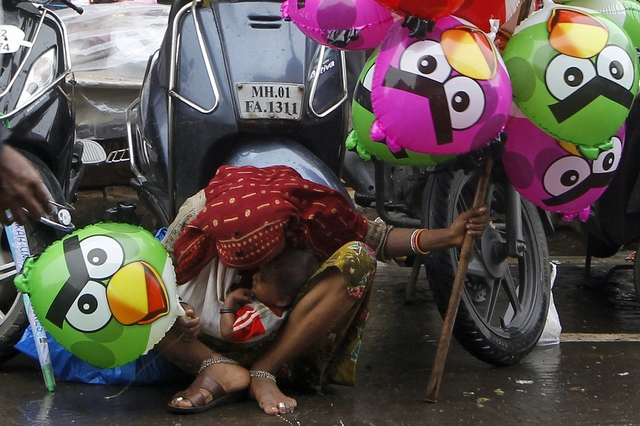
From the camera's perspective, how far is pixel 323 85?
127 inches

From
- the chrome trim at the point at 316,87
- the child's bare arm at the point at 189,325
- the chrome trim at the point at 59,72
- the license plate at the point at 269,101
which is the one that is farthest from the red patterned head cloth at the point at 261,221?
the chrome trim at the point at 59,72

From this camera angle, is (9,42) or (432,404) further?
(9,42)

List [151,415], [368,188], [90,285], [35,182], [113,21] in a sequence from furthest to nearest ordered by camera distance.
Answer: [113,21] < [368,188] < [151,415] < [90,285] < [35,182]

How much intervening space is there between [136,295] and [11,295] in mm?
803

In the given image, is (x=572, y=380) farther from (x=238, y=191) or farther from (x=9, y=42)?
(x=9, y=42)

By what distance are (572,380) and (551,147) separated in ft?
3.07

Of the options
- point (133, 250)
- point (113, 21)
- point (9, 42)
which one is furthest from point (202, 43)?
point (113, 21)

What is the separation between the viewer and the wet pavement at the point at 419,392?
106 inches

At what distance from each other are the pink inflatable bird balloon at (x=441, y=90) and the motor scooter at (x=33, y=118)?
118 centimetres

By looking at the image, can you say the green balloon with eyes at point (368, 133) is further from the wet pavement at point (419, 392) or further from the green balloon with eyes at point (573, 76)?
the wet pavement at point (419, 392)

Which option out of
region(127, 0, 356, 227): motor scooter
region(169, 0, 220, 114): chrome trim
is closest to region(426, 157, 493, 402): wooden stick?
region(127, 0, 356, 227): motor scooter

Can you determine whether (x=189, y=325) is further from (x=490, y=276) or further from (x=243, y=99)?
(x=490, y=276)

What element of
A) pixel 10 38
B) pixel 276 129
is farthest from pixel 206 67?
pixel 10 38

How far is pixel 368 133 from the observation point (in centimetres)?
252
